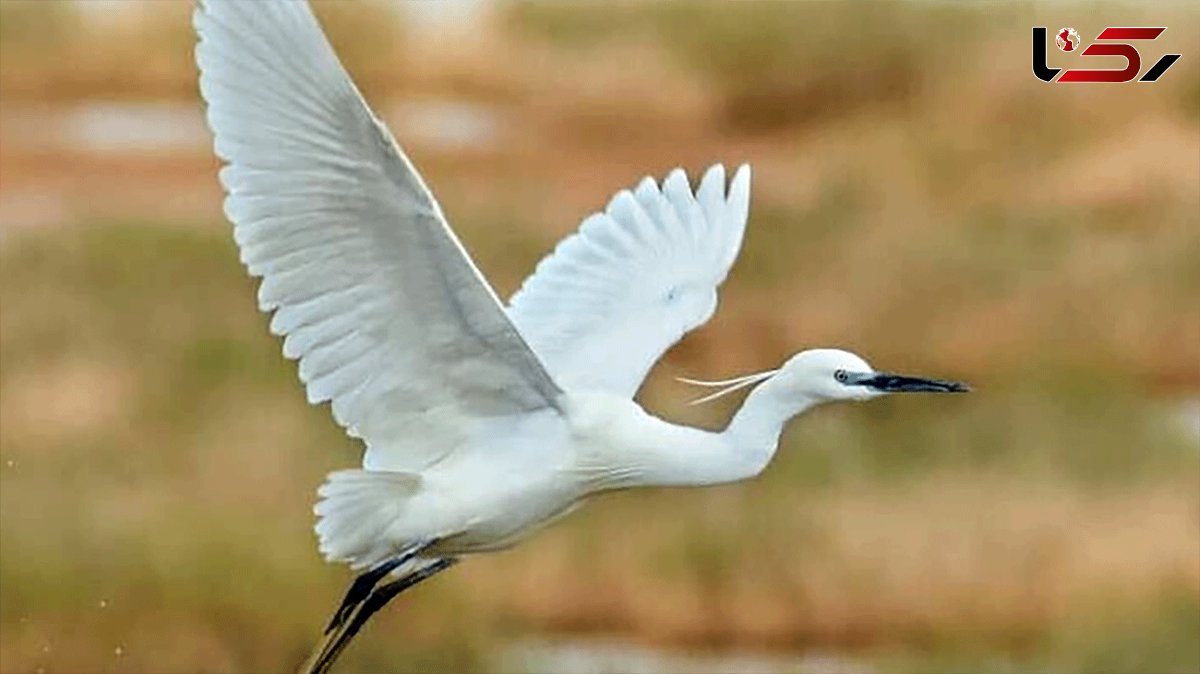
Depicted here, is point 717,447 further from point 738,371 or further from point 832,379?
point 738,371

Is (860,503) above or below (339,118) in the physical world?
below

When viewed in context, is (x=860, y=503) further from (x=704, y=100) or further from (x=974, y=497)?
(x=704, y=100)

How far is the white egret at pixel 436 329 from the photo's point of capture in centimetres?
232

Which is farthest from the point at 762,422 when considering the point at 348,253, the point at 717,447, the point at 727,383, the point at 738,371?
the point at 738,371

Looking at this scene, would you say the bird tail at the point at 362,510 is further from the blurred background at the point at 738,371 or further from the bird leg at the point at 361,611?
the blurred background at the point at 738,371

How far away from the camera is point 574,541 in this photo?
10.1ft

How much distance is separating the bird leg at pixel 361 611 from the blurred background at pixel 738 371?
274mm

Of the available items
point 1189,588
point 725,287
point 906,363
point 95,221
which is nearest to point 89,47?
point 95,221

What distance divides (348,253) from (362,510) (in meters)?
0.29

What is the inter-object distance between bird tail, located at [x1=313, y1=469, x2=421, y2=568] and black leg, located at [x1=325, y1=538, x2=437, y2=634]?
0.01 meters

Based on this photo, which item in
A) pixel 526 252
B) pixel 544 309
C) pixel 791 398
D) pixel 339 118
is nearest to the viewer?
pixel 339 118

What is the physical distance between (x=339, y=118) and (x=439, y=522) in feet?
1.48

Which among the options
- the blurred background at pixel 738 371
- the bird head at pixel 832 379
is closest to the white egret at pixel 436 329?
the bird head at pixel 832 379

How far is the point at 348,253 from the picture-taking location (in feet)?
7.90
